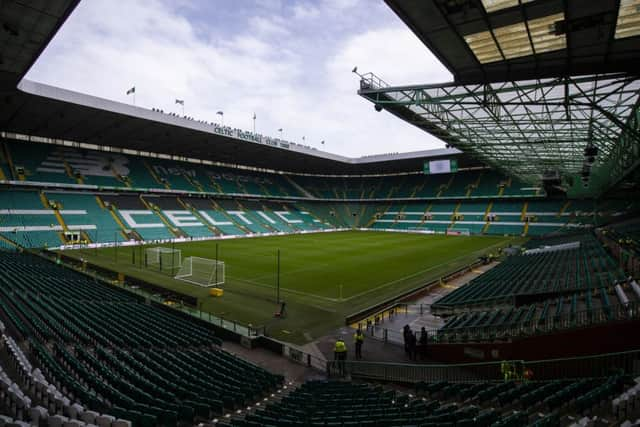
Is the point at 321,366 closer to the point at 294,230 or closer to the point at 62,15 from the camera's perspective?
the point at 62,15

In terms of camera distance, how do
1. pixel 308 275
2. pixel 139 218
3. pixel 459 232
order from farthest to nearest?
1. pixel 459 232
2. pixel 139 218
3. pixel 308 275

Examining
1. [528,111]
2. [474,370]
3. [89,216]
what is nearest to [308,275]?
[474,370]

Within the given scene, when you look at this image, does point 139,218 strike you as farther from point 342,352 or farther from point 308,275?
point 342,352

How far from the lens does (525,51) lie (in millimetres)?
9766

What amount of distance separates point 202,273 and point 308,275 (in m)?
7.75

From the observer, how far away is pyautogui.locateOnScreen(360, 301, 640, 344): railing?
8781 mm

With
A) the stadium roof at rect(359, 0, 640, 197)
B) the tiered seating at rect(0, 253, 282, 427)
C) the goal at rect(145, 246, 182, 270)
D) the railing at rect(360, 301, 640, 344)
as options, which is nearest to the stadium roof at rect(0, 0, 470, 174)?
the tiered seating at rect(0, 253, 282, 427)

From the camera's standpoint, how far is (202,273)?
2484 centimetres

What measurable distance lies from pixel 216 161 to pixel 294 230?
20.2 m

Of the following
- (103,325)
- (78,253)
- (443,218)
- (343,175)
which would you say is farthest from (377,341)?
(343,175)

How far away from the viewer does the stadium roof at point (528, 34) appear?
25.1 ft

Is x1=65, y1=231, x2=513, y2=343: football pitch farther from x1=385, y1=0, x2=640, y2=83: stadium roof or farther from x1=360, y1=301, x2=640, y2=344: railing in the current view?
x1=385, y1=0, x2=640, y2=83: stadium roof

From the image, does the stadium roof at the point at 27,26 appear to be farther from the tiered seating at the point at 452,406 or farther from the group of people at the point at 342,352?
the tiered seating at the point at 452,406

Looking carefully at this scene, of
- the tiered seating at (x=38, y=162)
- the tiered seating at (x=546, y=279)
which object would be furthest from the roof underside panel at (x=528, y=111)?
the tiered seating at (x=38, y=162)
